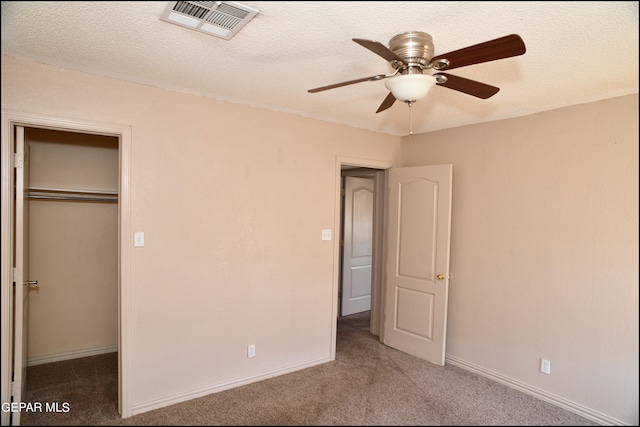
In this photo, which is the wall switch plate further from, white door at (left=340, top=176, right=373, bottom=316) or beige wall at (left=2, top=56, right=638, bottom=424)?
white door at (left=340, top=176, right=373, bottom=316)

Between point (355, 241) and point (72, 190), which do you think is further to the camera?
point (355, 241)

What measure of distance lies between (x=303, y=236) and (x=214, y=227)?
2.64 feet

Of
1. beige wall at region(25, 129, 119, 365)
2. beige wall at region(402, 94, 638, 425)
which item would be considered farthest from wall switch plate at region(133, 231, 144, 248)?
beige wall at region(402, 94, 638, 425)

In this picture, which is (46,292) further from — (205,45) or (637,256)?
(637,256)

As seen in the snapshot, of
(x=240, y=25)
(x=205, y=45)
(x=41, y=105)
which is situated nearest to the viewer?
(x=240, y=25)

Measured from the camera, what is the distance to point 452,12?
1494 millimetres

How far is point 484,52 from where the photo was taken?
1.46m

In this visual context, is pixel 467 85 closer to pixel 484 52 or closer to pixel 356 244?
pixel 484 52

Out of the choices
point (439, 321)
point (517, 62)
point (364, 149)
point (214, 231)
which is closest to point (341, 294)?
point (439, 321)

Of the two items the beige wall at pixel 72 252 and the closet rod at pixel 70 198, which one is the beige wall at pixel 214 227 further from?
the closet rod at pixel 70 198

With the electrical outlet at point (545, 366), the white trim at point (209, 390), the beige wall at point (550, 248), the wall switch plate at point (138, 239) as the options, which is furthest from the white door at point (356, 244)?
the wall switch plate at point (138, 239)

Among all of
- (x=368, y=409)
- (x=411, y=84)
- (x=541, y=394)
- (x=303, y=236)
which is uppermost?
(x=411, y=84)

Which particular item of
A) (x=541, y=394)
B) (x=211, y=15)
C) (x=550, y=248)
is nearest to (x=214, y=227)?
(x=211, y=15)

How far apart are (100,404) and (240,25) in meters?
2.11
